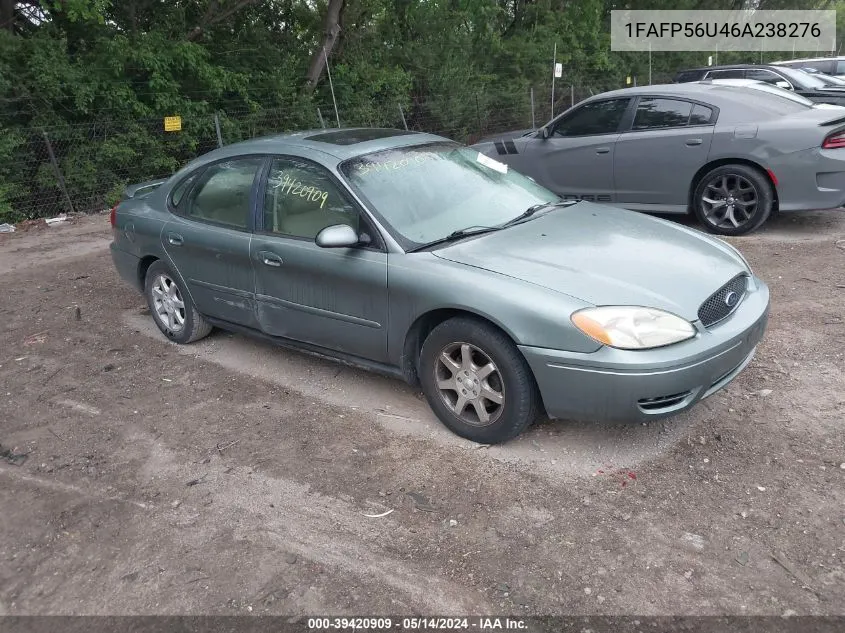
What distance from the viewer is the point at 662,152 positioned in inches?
289

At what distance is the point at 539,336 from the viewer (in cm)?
327

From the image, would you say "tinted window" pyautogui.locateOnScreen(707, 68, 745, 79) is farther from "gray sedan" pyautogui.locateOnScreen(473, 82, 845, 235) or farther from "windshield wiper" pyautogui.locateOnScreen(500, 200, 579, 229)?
"windshield wiper" pyautogui.locateOnScreen(500, 200, 579, 229)

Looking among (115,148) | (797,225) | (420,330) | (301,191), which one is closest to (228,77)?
(115,148)

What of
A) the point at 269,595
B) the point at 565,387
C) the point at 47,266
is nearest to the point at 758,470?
the point at 565,387

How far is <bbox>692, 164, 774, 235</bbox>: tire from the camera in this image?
688 cm

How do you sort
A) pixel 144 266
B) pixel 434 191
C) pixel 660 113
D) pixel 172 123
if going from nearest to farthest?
pixel 434 191
pixel 144 266
pixel 660 113
pixel 172 123

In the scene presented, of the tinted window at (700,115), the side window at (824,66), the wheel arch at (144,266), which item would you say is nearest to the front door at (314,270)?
the wheel arch at (144,266)

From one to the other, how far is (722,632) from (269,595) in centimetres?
165

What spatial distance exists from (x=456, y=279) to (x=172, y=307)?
8.90ft

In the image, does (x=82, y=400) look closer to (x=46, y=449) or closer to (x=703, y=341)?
(x=46, y=449)

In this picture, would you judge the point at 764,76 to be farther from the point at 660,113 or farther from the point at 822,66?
the point at 660,113

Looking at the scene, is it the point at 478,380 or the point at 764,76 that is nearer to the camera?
the point at 478,380

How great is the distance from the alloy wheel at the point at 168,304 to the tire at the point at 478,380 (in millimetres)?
2332

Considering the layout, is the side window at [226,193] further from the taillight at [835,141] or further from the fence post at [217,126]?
the fence post at [217,126]
